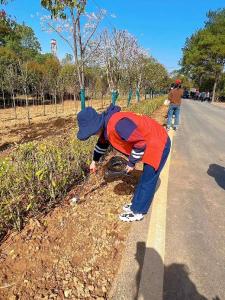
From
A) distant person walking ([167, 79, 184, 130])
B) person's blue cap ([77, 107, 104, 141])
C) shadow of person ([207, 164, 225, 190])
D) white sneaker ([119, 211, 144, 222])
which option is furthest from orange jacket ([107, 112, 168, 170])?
distant person walking ([167, 79, 184, 130])

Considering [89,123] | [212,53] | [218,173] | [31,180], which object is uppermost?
[212,53]

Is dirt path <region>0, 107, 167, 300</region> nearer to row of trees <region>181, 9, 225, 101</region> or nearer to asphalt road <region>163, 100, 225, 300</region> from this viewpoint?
asphalt road <region>163, 100, 225, 300</region>

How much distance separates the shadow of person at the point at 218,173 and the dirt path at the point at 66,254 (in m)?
2.02

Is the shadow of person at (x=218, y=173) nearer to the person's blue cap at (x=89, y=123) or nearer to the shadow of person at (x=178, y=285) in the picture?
the shadow of person at (x=178, y=285)

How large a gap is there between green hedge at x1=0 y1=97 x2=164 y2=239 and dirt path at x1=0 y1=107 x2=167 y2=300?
0.17 m

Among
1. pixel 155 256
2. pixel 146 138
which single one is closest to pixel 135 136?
pixel 146 138

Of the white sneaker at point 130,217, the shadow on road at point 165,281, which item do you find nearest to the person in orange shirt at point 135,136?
the white sneaker at point 130,217

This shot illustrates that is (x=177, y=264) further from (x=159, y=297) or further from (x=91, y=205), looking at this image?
(x=91, y=205)

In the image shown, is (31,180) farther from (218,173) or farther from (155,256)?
(218,173)

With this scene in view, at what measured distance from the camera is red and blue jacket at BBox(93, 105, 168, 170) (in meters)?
2.91

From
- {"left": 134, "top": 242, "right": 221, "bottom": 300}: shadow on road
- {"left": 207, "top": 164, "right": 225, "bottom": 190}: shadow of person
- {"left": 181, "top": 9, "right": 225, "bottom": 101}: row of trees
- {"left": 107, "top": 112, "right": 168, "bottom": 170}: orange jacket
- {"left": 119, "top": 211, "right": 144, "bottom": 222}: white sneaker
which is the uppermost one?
{"left": 181, "top": 9, "right": 225, "bottom": 101}: row of trees

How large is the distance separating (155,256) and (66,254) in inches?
34.0

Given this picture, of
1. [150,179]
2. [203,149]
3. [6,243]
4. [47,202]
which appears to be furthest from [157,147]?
[203,149]

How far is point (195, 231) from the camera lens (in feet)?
10.5
